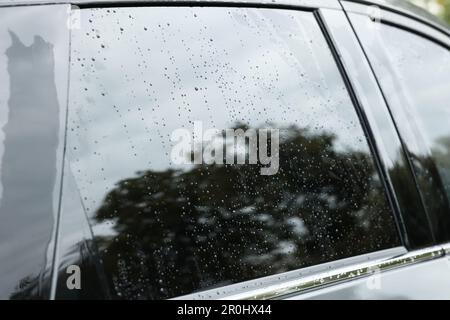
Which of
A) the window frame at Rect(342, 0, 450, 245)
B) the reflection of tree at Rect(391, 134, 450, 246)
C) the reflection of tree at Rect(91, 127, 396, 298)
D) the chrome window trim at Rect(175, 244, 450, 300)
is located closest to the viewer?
the reflection of tree at Rect(91, 127, 396, 298)

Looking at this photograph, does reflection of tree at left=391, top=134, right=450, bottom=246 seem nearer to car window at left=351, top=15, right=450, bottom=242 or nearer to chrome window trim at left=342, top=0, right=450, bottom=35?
car window at left=351, top=15, right=450, bottom=242

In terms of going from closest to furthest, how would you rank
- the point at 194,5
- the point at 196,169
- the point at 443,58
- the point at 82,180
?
1. the point at 82,180
2. the point at 196,169
3. the point at 194,5
4. the point at 443,58

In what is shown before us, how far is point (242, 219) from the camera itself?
186 centimetres

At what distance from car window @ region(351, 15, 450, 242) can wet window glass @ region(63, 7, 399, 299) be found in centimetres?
24

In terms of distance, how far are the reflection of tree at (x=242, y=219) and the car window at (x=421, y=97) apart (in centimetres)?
27

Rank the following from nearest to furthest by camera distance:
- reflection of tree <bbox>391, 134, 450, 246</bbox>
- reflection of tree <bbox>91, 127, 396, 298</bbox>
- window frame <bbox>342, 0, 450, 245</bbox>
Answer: reflection of tree <bbox>91, 127, 396, 298</bbox>, reflection of tree <bbox>391, 134, 450, 246</bbox>, window frame <bbox>342, 0, 450, 245</bbox>

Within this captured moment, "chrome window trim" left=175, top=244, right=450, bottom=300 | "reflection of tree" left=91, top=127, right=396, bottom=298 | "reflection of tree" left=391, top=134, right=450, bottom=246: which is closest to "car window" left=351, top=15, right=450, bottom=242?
"reflection of tree" left=391, top=134, right=450, bottom=246

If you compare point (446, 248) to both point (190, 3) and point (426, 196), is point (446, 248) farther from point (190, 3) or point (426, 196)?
point (190, 3)

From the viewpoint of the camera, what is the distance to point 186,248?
5.58 ft

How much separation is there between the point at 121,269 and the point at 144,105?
39 centimetres

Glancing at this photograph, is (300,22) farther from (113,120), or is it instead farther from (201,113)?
(113,120)

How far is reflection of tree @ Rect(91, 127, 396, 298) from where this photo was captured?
63.7 inches

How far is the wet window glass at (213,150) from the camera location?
64.0 inches
